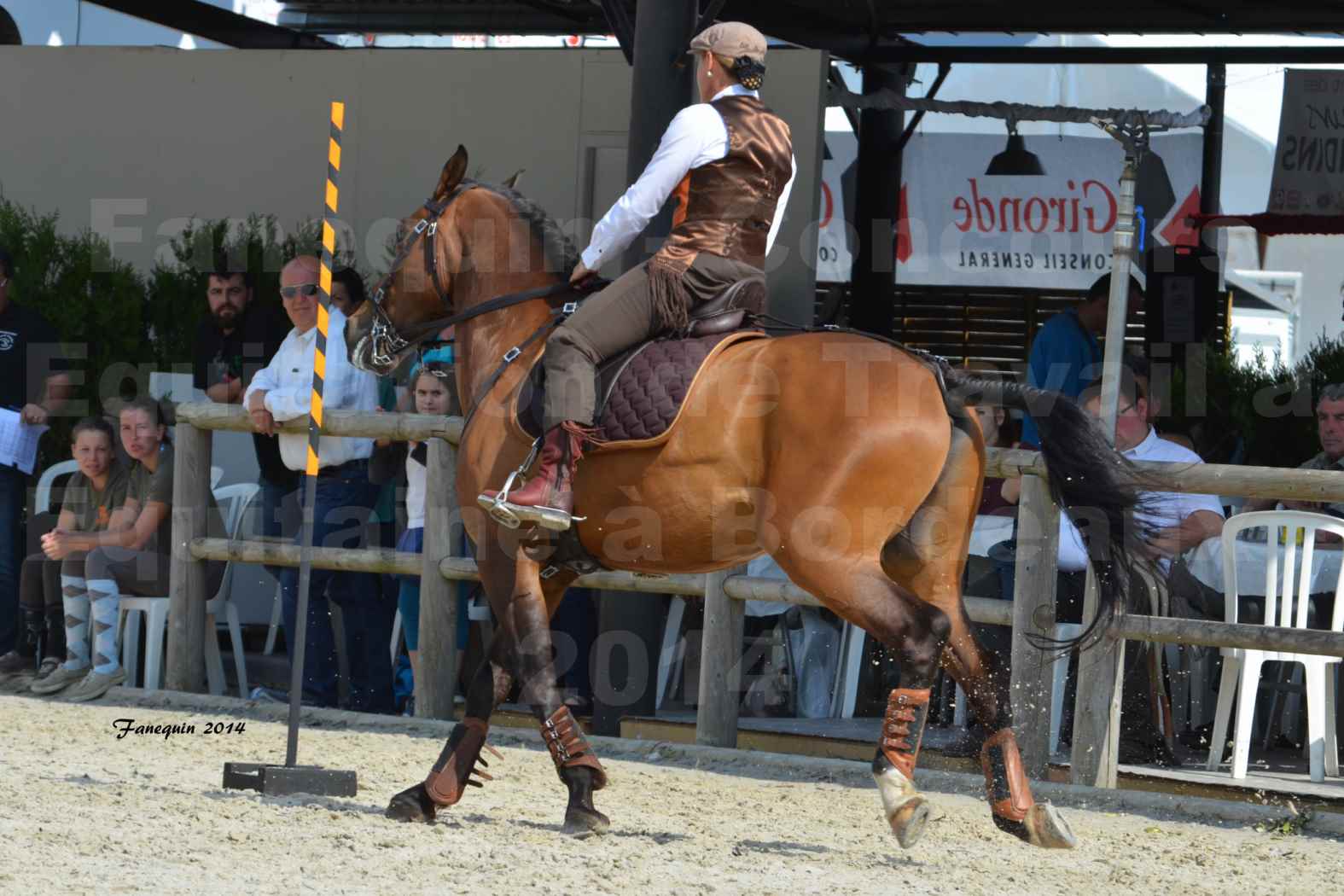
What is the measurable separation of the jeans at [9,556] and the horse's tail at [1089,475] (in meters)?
5.18

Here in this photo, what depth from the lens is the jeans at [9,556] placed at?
8719mm

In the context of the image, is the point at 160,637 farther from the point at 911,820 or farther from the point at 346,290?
the point at 911,820

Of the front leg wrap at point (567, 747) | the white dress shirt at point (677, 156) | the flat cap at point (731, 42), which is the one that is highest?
the flat cap at point (731, 42)

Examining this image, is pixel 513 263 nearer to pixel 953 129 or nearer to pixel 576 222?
pixel 576 222

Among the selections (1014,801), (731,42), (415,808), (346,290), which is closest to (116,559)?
(346,290)

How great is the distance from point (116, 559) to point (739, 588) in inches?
116

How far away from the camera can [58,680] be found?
8148 millimetres

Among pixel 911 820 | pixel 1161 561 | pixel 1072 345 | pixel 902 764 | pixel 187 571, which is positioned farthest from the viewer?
pixel 1072 345

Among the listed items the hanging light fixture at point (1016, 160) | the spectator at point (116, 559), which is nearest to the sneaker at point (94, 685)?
the spectator at point (116, 559)

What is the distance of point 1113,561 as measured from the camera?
546 centimetres

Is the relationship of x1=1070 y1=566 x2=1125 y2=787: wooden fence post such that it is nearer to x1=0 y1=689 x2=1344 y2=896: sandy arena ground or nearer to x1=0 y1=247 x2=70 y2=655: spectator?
x1=0 y1=689 x2=1344 y2=896: sandy arena ground

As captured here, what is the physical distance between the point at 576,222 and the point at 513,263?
396 cm

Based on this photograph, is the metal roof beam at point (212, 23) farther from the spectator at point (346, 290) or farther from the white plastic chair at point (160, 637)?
the white plastic chair at point (160, 637)

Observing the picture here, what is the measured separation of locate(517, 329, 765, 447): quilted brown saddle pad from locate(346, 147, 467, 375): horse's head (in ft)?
2.64
